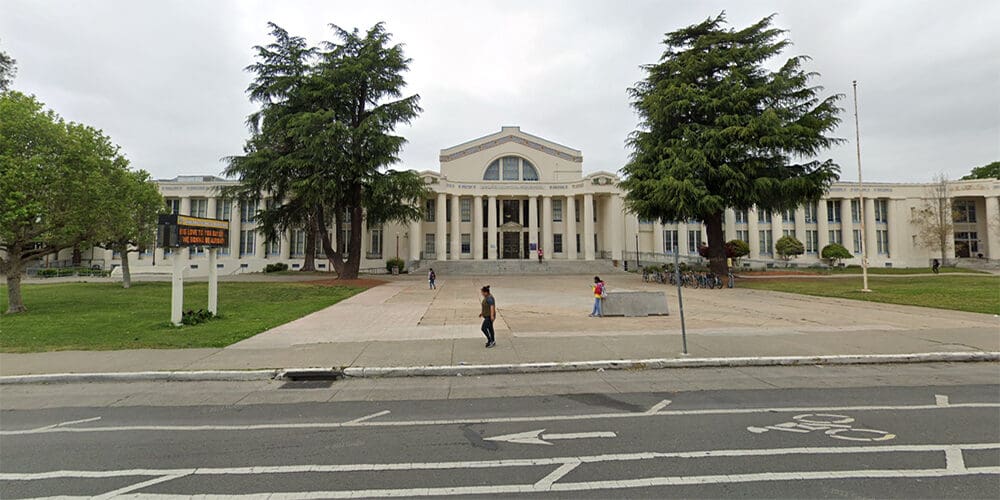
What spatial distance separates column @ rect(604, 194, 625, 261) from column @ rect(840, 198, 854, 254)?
3012 centimetres

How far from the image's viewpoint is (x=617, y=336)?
1101 cm

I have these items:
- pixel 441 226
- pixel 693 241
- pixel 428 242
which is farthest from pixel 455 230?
pixel 693 241

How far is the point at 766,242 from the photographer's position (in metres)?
55.6

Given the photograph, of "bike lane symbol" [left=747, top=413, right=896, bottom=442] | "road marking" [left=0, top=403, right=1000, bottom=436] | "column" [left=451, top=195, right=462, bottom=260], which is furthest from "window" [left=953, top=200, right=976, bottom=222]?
"bike lane symbol" [left=747, top=413, right=896, bottom=442]

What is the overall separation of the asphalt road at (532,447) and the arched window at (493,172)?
49.4 metres

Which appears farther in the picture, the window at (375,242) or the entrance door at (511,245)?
the entrance door at (511,245)

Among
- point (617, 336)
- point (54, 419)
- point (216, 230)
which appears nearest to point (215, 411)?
point (54, 419)

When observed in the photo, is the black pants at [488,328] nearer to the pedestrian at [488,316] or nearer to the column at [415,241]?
the pedestrian at [488,316]

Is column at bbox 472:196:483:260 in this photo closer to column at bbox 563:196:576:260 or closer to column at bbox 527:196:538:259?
column at bbox 527:196:538:259

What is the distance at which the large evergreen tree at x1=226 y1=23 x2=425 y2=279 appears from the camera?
97.7 feet

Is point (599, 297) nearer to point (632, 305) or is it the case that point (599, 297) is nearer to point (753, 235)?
point (632, 305)

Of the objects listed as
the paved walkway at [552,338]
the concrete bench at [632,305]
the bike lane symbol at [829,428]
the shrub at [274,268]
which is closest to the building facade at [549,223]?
the shrub at [274,268]

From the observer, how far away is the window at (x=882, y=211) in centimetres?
5694

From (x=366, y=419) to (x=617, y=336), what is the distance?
719cm
